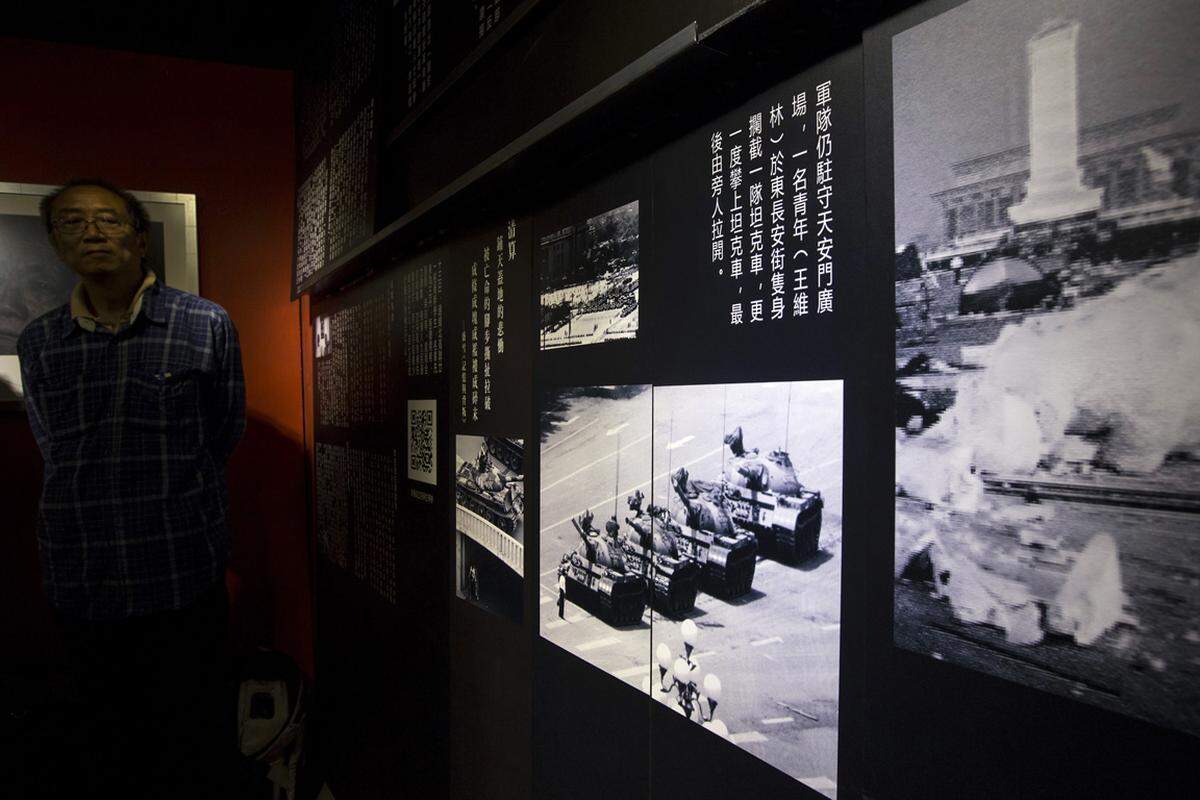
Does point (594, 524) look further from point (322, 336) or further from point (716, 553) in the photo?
point (322, 336)

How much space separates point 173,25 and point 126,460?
69.3 inches

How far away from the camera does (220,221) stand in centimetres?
275

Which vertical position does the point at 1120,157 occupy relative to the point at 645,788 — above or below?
above

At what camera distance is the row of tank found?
28.3 inches

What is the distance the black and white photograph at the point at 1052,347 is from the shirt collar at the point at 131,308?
1900 millimetres

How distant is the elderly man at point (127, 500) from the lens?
1704 mm

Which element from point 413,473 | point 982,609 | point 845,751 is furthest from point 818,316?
point 413,473

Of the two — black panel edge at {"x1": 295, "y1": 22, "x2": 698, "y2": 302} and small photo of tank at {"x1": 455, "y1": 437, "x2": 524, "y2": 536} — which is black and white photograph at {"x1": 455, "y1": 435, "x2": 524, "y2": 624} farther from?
black panel edge at {"x1": 295, "y1": 22, "x2": 698, "y2": 302}

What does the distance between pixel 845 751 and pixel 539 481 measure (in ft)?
2.11

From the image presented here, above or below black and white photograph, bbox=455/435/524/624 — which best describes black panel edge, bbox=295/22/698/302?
above

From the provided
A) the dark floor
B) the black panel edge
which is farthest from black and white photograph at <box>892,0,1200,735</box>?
the dark floor

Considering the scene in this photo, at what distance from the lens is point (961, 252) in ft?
1.77

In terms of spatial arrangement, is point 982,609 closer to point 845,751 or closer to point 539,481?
point 845,751

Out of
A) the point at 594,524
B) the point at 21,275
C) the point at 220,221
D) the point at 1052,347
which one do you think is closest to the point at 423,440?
the point at 594,524
